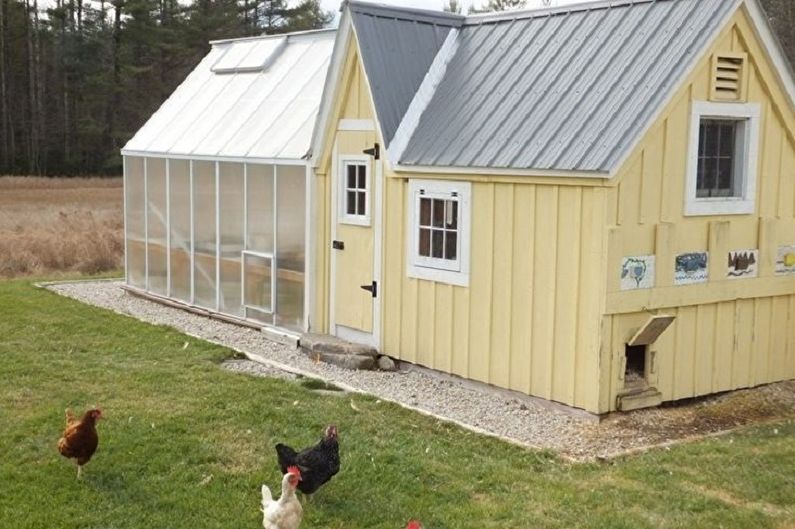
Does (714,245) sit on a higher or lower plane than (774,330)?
higher

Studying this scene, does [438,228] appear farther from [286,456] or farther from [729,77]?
[286,456]

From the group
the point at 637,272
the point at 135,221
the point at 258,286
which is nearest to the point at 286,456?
the point at 637,272

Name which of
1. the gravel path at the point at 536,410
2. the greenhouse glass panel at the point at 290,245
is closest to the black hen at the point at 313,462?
the gravel path at the point at 536,410

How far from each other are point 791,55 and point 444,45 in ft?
63.0

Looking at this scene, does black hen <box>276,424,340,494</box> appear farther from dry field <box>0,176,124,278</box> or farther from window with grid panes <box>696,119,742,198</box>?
dry field <box>0,176,124,278</box>

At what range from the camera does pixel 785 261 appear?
1016 centimetres

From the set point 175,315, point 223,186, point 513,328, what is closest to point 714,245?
point 513,328

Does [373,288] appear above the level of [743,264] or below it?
below

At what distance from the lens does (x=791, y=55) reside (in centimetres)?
2742

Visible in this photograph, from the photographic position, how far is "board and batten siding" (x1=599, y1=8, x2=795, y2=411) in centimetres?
881

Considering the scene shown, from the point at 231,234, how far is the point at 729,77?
23.1 feet

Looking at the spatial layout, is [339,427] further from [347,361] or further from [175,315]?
[175,315]

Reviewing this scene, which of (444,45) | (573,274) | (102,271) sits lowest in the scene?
(102,271)

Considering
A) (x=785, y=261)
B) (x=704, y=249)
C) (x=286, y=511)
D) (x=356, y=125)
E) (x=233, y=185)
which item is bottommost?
(x=286, y=511)
